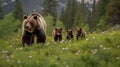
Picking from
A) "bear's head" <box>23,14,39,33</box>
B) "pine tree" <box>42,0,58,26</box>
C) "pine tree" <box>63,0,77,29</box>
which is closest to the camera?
"bear's head" <box>23,14,39,33</box>

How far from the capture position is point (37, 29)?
47.5 ft

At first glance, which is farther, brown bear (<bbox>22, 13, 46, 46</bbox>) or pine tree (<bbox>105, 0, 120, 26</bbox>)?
pine tree (<bbox>105, 0, 120, 26</bbox>)

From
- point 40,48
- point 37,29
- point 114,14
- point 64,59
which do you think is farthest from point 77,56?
point 114,14

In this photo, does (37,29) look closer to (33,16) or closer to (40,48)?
(33,16)

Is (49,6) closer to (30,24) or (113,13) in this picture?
(113,13)

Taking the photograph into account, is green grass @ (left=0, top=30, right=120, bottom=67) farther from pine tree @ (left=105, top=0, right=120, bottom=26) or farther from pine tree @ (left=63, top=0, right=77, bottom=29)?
pine tree @ (left=63, top=0, right=77, bottom=29)

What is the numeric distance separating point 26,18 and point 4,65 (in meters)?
5.08

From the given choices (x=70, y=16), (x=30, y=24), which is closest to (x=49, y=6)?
(x=70, y=16)

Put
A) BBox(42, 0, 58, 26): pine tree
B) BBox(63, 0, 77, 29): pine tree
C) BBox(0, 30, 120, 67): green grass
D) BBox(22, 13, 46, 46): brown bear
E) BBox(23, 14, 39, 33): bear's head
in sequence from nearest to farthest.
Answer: BBox(0, 30, 120, 67): green grass → BBox(23, 14, 39, 33): bear's head → BBox(22, 13, 46, 46): brown bear → BBox(42, 0, 58, 26): pine tree → BBox(63, 0, 77, 29): pine tree

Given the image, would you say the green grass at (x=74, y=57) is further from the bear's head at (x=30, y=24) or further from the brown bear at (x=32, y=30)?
the brown bear at (x=32, y=30)

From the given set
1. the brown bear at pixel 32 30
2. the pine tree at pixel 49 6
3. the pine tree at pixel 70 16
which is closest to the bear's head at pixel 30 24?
the brown bear at pixel 32 30

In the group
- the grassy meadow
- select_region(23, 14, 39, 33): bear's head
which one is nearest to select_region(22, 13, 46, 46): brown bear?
select_region(23, 14, 39, 33): bear's head

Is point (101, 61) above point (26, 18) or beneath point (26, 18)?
beneath

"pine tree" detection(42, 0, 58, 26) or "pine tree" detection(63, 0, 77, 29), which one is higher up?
"pine tree" detection(42, 0, 58, 26)
